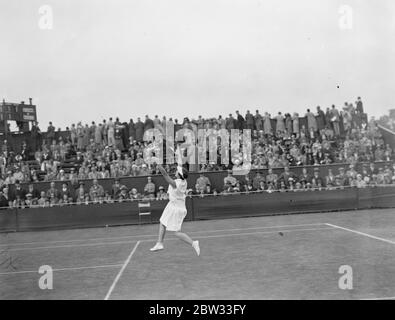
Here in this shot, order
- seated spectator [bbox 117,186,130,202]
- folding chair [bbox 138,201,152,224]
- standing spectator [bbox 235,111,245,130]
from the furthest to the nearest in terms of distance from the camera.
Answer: standing spectator [bbox 235,111,245,130] < seated spectator [bbox 117,186,130,202] < folding chair [bbox 138,201,152,224]

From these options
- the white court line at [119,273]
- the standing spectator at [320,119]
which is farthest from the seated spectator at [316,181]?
the white court line at [119,273]

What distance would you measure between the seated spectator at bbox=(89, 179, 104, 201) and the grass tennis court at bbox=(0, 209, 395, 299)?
329 cm

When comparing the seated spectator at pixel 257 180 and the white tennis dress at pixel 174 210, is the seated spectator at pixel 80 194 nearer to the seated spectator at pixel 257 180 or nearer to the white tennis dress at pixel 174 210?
the seated spectator at pixel 257 180

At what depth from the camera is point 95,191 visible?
63.1 ft

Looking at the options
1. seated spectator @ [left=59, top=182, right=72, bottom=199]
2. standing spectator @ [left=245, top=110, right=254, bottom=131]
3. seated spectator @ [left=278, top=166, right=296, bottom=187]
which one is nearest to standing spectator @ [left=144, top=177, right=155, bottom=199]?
seated spectator @ [left=59, top=182, right=72, bottom=199]

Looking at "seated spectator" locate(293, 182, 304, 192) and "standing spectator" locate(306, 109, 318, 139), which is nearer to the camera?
"seated spectator" locate(293, 182, 304, 192)

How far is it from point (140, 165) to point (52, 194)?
4124 mm

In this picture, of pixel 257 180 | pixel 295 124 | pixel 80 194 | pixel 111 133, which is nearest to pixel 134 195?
pixel 80 194

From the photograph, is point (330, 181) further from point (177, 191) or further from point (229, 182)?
point (177, 191)

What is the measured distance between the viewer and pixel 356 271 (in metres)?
7.90

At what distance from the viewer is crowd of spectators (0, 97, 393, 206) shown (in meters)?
19.5

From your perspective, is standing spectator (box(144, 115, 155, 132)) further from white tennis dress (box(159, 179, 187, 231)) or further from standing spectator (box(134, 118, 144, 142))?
white tennis dress (box(159, 179, 187, 231))

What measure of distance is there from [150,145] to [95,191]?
3.93 m
